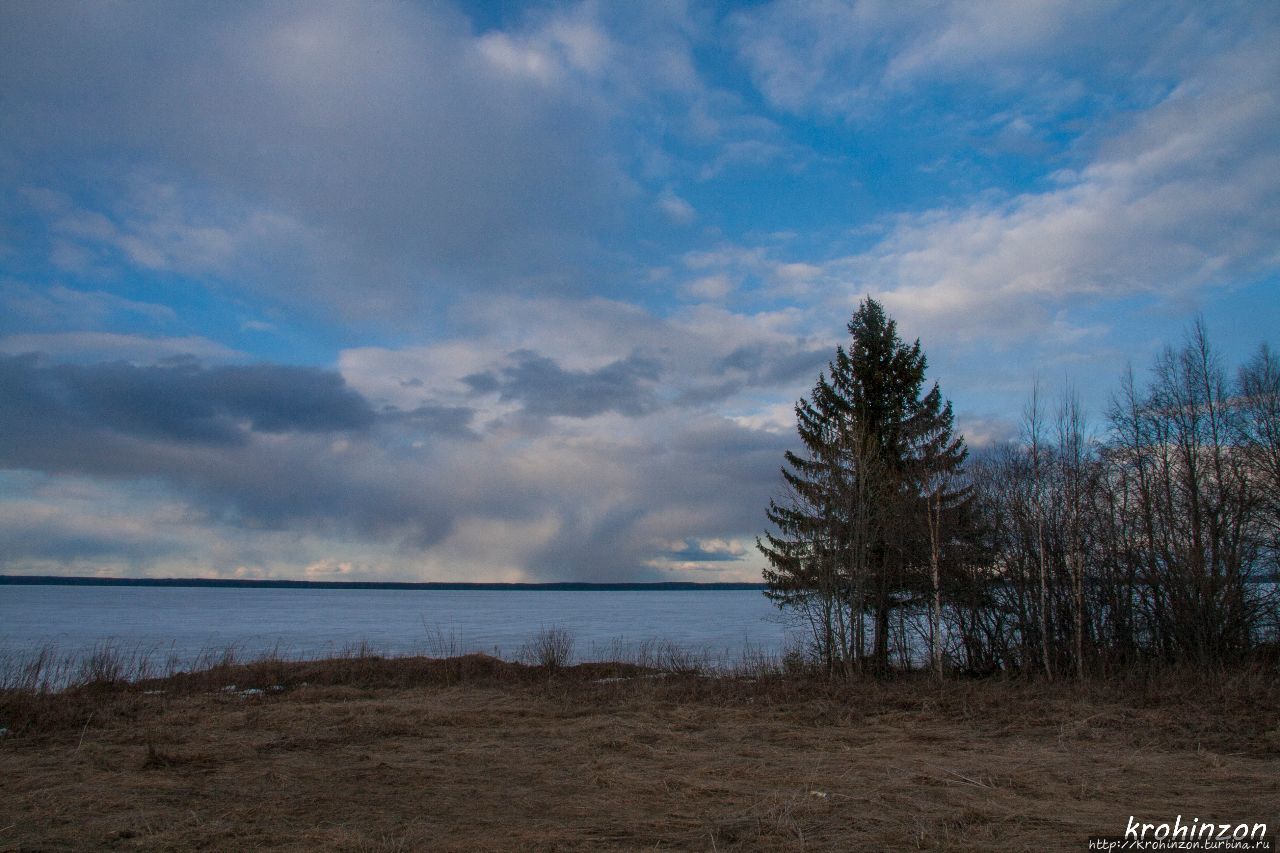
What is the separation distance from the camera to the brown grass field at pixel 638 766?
6.52 meters

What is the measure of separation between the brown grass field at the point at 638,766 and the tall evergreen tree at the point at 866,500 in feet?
13.8

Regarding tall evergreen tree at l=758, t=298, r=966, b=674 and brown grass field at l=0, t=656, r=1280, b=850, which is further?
tall evergreen tree at l=758, t=298, r=966, b=674

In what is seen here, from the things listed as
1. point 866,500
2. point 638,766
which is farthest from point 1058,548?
point 638,766

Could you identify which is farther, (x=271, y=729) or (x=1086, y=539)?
(x=1086, y=539)

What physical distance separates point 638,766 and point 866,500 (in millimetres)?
13147

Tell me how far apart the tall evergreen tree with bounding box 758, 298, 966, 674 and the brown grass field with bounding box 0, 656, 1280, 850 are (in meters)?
4.19

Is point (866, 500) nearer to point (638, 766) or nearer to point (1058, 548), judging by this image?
point (1058, 548)

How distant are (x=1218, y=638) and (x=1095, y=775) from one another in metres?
13.8

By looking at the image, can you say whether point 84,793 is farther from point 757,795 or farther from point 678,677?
point 678,677

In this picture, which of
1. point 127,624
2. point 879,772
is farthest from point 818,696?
point 127,624

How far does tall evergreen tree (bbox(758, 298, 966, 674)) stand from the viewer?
66.3 feet

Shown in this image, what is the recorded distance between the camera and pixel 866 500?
820 inches

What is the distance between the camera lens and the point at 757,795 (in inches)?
308

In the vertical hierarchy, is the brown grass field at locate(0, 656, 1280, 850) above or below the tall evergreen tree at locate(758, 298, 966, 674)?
below
